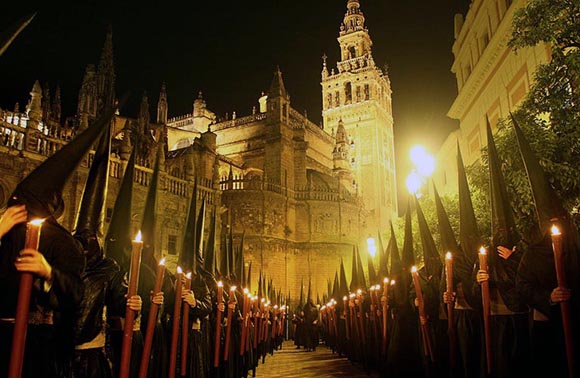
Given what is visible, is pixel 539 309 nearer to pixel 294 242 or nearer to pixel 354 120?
pixel 294 242

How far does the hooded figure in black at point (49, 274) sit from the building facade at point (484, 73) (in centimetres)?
1313

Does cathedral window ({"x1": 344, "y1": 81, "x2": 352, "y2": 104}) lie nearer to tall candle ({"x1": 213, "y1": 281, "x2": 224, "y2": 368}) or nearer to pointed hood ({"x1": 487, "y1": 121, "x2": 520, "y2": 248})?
tall candle ({"x1": 213, "y1": 281, "x2": 224, "y2": 368})

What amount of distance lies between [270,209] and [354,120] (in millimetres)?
34779

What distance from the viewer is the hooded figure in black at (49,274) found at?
9.96ft

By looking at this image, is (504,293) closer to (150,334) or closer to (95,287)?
(150,334)

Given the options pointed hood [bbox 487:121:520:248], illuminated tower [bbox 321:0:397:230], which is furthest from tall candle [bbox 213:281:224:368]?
illuminated tower [bbox 321:0:397:230]

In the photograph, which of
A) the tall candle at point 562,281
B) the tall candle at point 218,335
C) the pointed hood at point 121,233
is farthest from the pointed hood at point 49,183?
the tall candle at point 218,335

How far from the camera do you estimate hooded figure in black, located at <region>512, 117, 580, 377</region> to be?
440cm

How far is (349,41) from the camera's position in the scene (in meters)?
67.4

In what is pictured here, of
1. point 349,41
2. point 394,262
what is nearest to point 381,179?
point 349,41

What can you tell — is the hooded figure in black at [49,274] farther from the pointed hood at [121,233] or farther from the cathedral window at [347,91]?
Answer: the cathedral window at [347,91]

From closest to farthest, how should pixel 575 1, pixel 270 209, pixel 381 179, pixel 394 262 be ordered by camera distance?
pixel 575 1
pixel 394 262
pixel 270 209
pixel 381 179

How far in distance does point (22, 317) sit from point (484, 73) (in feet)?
63.5

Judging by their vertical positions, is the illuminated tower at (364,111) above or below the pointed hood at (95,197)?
above
